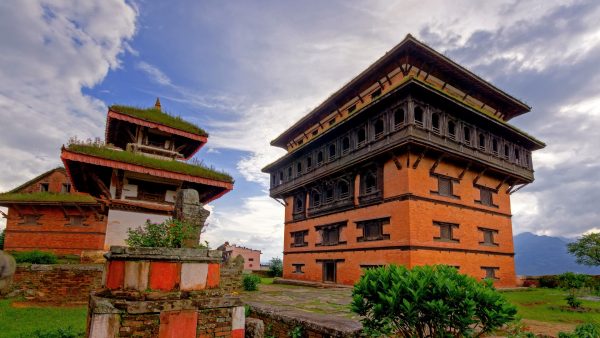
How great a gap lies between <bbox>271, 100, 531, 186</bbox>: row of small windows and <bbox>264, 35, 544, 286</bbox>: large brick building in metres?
0.06

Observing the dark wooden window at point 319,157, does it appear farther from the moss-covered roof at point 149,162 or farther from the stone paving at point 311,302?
the stone paving at point 311,302

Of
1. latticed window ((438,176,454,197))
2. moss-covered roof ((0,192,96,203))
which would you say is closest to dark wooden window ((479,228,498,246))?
latticed window ((438,176,454,197))

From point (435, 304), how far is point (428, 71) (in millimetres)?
17744

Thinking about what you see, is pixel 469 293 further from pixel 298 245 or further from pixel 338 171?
pixel 298 245

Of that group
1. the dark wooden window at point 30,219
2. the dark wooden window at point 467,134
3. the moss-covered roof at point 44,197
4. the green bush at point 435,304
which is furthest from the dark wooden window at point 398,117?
the dark wooden window at point 30,219

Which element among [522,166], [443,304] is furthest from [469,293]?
[522,166]

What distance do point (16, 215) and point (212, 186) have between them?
20.1 meters

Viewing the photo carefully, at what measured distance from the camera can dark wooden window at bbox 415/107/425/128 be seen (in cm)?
1705

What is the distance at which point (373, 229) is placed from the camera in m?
18.5

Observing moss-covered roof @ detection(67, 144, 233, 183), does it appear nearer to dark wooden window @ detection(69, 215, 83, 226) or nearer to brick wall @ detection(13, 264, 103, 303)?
brick wall @ detection(13, 264, 103, 303)

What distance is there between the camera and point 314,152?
2427 centimetres

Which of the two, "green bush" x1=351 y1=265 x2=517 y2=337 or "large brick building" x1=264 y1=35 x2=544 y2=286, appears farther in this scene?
"large brick building" x1=264 y1=35 x2=544 y2=286

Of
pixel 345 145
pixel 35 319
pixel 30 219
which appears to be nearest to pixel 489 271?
pixel 345 145

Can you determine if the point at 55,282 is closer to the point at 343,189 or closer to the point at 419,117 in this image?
the point at 343,189
